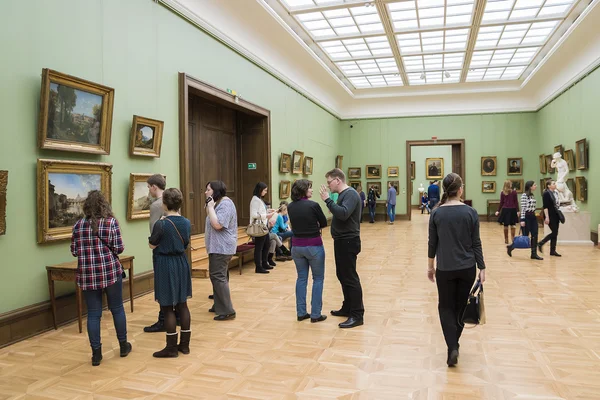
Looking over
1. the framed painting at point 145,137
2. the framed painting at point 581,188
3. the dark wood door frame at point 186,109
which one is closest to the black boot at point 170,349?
the framed painting at point 145,137

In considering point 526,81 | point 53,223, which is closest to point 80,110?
point 53,223

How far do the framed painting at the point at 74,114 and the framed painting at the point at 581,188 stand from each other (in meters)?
15.5

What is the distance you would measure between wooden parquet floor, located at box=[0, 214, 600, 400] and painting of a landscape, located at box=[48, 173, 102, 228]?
1604 millimetres

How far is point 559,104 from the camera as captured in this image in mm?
19828

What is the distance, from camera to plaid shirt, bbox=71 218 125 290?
5078 millimetres

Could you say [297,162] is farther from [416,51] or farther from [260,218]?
[260,218]

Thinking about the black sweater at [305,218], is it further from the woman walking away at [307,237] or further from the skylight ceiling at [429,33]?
the skylight ceiling at [429,33]

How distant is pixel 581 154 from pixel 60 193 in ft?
53.8

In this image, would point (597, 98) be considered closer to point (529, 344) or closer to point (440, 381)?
point (529, 344)

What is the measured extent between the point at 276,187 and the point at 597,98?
10965 millimetres

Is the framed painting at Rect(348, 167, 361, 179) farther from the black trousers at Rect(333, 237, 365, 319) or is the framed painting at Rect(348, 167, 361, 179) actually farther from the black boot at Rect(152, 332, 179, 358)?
the black boot at Rect(152, 332, 179, 358)

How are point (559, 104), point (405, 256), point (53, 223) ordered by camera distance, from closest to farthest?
1. point (53, 223)
2. point (405, 256)
3. point (559, 104)

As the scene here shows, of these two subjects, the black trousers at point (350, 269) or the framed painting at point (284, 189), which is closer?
the black trousers at point (350, 269)

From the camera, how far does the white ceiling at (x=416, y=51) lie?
12891 millimetres
